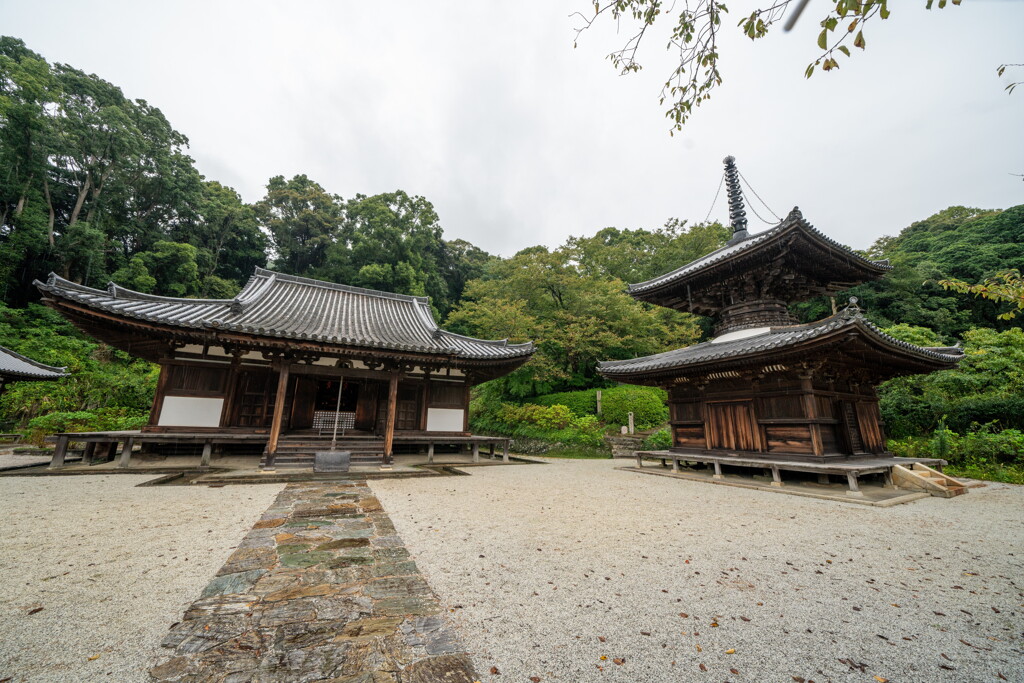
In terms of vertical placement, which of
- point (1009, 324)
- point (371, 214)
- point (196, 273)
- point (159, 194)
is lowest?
point (1009, 324)

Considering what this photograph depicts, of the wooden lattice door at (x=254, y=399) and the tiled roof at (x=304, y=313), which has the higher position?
the tiled roof at (x=304, y=313)

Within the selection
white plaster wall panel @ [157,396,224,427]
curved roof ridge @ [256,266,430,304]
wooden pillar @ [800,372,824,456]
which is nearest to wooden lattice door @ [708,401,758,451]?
wooden pillar @ [800,372,824,456]

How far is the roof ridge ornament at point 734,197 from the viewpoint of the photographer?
1052 cm

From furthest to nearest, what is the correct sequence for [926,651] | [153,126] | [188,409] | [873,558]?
[153,126] → [188,409] → [873,558] → [926,651]

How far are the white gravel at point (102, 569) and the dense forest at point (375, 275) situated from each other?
8.97m

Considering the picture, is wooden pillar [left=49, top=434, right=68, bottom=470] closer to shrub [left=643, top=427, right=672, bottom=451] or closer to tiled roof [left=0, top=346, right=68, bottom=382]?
tiled roof [left=0, top=346, right=68, bottom=382]

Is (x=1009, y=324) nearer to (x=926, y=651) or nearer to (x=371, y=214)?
(x=926, y=651)

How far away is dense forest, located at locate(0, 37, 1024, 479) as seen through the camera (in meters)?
12.5

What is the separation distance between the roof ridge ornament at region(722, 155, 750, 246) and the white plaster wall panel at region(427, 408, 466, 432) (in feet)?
31.7

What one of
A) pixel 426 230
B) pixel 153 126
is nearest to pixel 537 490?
pixel 426 230

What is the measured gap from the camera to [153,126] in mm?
25859

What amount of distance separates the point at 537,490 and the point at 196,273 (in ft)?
90.4

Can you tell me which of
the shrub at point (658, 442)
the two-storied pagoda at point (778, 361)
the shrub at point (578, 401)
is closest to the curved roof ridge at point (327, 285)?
the shrub at point (578, 401)

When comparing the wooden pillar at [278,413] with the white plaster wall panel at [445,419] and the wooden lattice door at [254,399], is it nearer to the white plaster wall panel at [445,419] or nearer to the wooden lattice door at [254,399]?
the wooden lattice door at [254,399]
